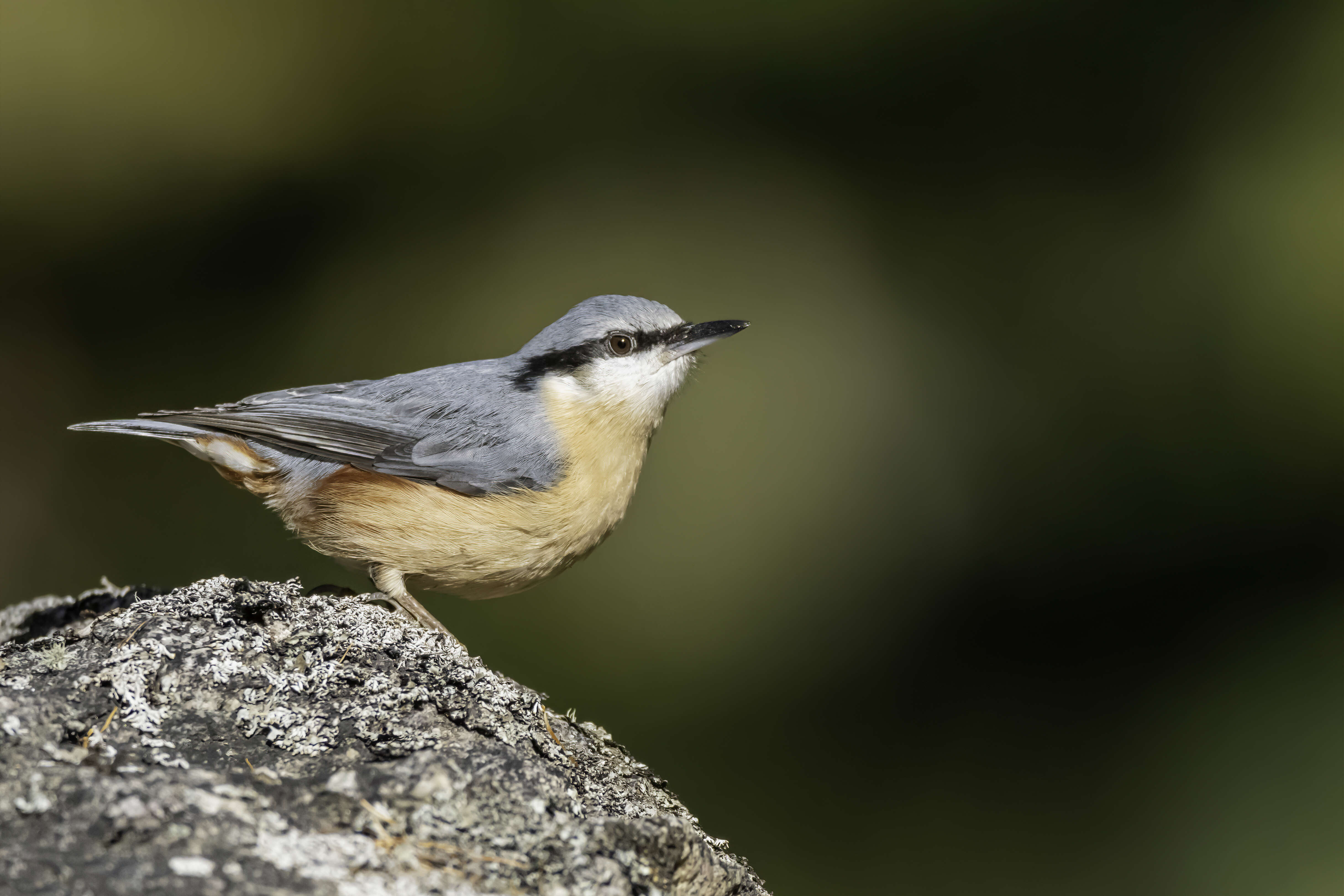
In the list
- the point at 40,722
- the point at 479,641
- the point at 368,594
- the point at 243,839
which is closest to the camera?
the point at 243,839

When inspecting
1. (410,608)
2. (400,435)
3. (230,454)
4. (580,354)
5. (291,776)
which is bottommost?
(410,608)

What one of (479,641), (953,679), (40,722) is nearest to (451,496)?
(40,722)

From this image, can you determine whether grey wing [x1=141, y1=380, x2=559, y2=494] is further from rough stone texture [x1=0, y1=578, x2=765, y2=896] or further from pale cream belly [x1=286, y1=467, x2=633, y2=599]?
rough stone texture [x1=0, y1=578, x2=765, y2=896]

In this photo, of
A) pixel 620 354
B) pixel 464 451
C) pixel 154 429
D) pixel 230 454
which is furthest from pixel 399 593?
pixel 620 354

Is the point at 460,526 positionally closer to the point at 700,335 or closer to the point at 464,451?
the point at 464,451

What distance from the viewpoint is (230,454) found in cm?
246

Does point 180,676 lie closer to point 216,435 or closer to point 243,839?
point 243,839

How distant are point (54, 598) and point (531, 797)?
198 centimetres

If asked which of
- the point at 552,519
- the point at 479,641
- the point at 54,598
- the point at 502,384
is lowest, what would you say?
the point at 479,641

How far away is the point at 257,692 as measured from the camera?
140cm

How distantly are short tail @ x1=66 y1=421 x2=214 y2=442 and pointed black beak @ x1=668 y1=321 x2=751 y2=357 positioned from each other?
1.24 meters

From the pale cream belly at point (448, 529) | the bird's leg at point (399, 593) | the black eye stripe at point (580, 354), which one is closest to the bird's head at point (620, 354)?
the black eye stripe at point (580, 354)

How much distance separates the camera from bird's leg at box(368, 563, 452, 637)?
2301 millimetres

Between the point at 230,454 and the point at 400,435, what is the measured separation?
0.48 metres
